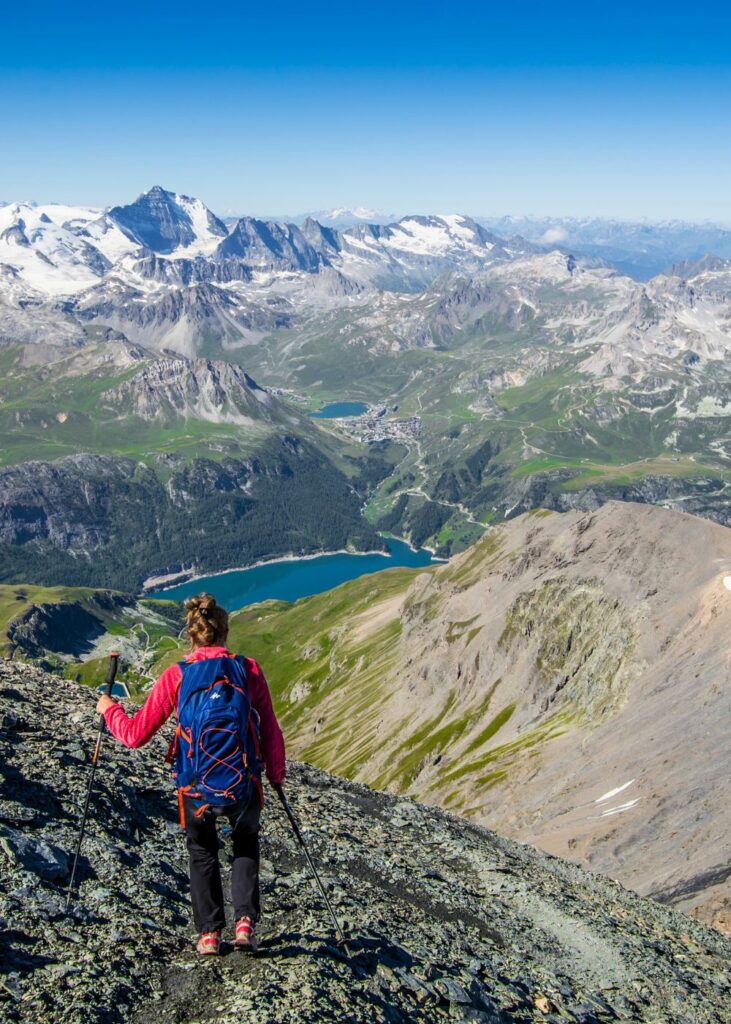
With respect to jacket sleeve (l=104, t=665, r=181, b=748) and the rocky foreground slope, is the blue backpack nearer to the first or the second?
jacket sleeve (l=104, t=665, r=181, b=748)

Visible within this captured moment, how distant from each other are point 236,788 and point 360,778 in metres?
127

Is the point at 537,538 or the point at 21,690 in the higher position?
the point at 21,690

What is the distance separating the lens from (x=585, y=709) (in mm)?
108250

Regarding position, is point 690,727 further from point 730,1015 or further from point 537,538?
point 537,538

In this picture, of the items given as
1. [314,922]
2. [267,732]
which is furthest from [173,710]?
[314,922]

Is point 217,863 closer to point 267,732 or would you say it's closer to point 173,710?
point 267,732

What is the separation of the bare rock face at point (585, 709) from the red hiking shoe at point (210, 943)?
46.4 metres

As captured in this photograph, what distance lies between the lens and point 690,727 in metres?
83.1

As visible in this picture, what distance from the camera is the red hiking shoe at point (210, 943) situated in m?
16.1

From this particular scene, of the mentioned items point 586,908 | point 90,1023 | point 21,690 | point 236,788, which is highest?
point 236,788

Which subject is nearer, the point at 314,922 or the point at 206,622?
the point at 206,622

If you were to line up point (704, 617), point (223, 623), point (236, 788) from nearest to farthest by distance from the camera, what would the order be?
point (236, 788) < point (223, 623) < point (704, 617)

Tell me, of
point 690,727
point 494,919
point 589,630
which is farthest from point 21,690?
point 589,630

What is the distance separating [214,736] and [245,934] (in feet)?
14.7
